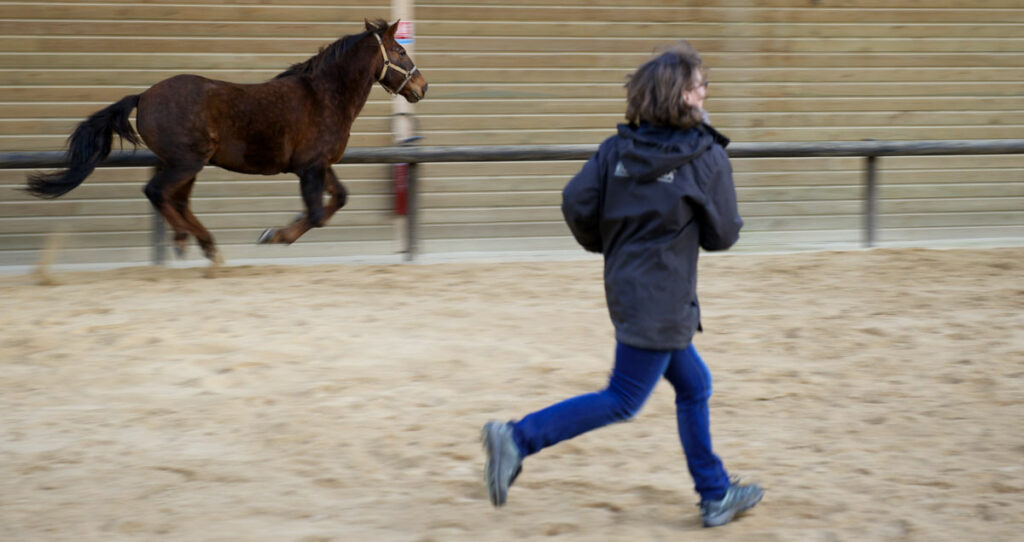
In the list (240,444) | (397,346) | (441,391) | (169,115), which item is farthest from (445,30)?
(240,444)

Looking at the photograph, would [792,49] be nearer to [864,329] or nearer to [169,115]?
[864,329]

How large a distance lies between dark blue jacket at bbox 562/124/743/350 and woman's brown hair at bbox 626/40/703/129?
0.05 m

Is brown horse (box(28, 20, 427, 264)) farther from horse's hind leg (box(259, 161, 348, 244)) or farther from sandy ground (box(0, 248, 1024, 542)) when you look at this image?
sandy ground (box(0, 248, 1024, 542))

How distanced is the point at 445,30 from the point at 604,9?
153 centimetres

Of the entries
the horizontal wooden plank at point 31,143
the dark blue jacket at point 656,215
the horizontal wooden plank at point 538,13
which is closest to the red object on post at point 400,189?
the horizontal wooden plank at point 538,13

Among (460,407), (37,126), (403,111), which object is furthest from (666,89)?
(37,126)

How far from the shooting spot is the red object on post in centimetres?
977

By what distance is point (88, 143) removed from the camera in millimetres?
7660

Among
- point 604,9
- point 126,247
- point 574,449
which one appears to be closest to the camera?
point 574,449

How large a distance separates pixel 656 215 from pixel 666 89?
0.38 metres

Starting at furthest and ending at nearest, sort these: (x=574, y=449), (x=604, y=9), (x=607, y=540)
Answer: (x=604, y=9) → (x=574, y=449) → (x=607, y=540)

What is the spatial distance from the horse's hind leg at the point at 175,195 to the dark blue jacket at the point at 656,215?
4840mm

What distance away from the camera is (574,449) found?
4.56m

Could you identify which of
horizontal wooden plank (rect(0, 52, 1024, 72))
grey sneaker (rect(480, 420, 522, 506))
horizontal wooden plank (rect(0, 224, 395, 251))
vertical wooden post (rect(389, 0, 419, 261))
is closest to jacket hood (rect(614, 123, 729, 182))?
grey sneaker (rect(480, 420, 522, 506))
